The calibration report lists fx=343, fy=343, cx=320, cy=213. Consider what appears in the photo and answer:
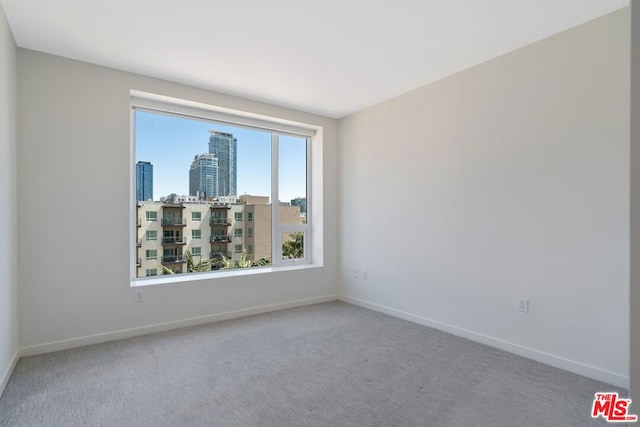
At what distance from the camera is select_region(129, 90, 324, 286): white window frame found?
11.9 ft

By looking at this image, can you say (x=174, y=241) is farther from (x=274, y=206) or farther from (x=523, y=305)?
(x=523, y=305)

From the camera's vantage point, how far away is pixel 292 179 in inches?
190

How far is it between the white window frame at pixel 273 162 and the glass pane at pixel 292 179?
0.06m

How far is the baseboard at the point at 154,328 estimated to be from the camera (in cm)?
296

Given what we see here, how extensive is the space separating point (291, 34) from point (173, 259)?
2693mm

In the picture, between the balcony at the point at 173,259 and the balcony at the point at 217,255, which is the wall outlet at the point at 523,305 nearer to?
the balcony at the point at 217,255

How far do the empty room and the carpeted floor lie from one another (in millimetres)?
20

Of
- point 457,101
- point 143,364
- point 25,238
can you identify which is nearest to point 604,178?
point 457,101

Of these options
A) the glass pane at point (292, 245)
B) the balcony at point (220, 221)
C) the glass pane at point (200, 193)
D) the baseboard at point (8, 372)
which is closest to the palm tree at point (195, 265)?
Result: the glass pane at point (200, 193)

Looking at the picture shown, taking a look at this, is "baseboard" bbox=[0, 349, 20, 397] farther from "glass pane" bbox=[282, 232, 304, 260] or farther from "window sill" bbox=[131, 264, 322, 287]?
"glass pane" bbox=[282, 232, 304, 260]

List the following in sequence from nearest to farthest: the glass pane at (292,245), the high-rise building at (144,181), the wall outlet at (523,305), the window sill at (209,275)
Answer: the wall outlet at (523,305), the window sill at (209,275), the high-rise building at (144,181), the glass pane at (292,245)

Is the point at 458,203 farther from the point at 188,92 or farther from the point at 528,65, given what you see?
A: the point at 188,92

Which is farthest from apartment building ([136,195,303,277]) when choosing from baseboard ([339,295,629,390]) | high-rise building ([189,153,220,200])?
baseboard ([339,295,629,390])

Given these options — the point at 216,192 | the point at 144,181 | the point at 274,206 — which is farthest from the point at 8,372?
the point at 274,206
